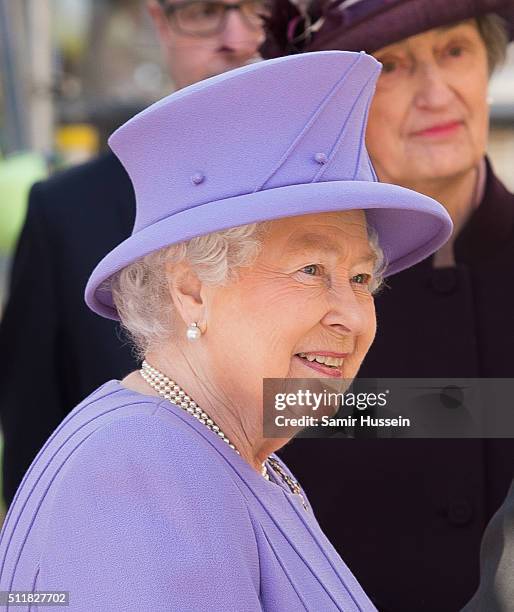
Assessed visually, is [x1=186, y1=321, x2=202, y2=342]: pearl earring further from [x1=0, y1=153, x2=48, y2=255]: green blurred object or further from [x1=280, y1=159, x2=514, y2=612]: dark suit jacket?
[x1=0, y1=153, x2=48, y2=255]: green blurred object

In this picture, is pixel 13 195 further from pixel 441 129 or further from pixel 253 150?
pixel 253 150

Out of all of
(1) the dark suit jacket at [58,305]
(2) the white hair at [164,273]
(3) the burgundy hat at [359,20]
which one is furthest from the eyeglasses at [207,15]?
(2) the white hair at [164,273]

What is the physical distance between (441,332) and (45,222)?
1.14 meters

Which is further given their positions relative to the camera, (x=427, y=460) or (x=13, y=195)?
(x=13, y=195)

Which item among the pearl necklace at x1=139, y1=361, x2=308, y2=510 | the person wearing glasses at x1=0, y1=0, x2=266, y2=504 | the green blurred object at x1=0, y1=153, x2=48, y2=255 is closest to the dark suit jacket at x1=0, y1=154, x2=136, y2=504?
the person wearing glasses at x1=0, y1=0, x2=266, y2=504

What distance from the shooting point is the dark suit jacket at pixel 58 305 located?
2982 mm

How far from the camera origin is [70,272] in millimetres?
3000

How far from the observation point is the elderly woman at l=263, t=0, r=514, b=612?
2350mm

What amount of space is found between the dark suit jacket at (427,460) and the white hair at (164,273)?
55 cm

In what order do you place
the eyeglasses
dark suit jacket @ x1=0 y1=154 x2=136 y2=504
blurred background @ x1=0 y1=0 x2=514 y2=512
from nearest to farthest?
dark suit jacket @ x1=0 y1=154 x2=136 y2=504
the eyeglasses
blurred background @ x1=0 y1=0 x2=514 y2=512

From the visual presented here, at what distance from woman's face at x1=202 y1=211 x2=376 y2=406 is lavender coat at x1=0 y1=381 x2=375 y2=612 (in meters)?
0.13

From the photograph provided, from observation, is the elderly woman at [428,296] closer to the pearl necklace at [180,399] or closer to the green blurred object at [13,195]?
the pearl necklace at [180,399]

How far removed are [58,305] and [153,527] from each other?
164cm
